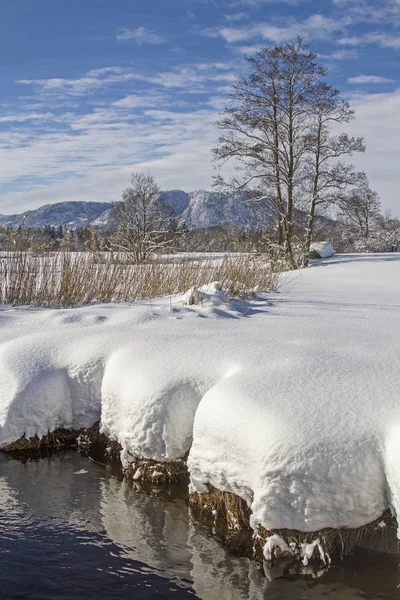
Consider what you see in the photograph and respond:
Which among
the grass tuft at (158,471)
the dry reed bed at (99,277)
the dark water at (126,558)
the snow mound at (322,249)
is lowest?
the dark water at (126,558)

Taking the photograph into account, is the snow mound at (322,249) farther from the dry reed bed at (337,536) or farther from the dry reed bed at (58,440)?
the dry reed bed at (337,536)

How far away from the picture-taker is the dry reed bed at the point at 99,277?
23.5 feet

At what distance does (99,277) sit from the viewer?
24.6 ft

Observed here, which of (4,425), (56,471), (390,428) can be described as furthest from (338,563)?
(4,425)

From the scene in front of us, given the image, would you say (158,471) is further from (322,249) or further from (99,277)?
(322,249)

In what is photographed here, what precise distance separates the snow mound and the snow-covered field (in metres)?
16.7

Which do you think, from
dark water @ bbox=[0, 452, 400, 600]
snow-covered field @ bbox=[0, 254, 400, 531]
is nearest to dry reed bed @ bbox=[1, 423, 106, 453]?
snow-covered field @ bbox=[0, 254, 400, 531]

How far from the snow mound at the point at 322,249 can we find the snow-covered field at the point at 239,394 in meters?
16.7

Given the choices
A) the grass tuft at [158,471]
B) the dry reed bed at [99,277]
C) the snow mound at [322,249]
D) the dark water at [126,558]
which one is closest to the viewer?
the dark water at [126,558]

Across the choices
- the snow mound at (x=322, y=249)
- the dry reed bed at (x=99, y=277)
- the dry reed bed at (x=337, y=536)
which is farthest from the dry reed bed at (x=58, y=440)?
the snow mound at (x=322, y=249)

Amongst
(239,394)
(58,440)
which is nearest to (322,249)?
(58,440)

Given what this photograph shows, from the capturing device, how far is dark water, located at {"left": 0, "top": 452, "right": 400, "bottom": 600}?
258cm

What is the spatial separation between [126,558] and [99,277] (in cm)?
503

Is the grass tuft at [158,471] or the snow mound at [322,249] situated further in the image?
the snow mound at [322,249]
